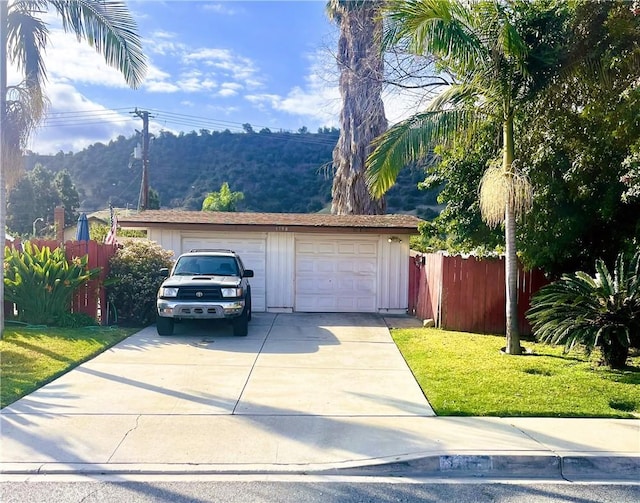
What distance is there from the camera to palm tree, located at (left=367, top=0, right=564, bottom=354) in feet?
28.2

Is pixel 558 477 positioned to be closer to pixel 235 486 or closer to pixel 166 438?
pixel 235 486

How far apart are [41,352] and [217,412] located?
176 inches

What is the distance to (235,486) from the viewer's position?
443cm

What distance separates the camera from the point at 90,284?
39.2 feet

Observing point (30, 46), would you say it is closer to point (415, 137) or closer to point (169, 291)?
point (169, 291)

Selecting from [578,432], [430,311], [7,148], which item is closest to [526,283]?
[430,311]

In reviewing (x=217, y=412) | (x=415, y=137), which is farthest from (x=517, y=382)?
(x=415, y=137)

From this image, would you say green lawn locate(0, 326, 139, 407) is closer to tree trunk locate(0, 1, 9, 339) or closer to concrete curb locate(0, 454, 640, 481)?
tree trunk locate(0, 1, 9, 339)

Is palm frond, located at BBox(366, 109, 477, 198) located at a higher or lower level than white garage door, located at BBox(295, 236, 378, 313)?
higher

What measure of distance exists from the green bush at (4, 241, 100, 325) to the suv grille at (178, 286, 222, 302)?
2.56m

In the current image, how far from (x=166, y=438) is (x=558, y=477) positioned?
394cm

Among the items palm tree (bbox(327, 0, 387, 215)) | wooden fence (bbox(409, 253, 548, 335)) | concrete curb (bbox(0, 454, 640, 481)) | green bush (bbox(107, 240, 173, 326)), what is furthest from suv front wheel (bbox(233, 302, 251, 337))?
palm tree (bbox(327, 0, 387, 215))

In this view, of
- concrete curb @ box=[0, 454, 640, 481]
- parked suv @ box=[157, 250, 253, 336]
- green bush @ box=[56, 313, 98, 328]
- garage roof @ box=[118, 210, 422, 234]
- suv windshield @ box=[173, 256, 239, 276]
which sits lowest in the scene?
concrete curb @ box=[0, 454, 640, 481]

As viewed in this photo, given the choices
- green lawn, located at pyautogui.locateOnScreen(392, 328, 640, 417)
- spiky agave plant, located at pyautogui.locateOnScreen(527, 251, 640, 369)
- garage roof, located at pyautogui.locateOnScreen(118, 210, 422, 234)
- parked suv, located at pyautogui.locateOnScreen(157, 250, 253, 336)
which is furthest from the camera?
garage roof, located at pyautogui.locateOnScreen(118, 210, 422, 234)
